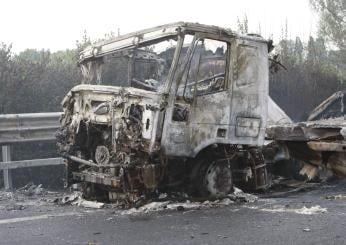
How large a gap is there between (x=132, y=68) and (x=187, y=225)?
290 cm

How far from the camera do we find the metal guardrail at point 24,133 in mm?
9312

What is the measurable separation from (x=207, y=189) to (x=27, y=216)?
7.33 feet

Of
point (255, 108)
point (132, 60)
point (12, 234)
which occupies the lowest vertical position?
point (12, 234)

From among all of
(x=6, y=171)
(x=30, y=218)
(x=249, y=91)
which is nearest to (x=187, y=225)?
(x=30, y=218)

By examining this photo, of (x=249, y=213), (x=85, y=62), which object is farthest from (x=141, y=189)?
(x=85, y=62)

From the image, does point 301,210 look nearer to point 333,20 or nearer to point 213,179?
point 213,179

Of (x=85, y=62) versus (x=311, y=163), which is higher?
(x=85, y=62)

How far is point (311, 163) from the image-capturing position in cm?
929

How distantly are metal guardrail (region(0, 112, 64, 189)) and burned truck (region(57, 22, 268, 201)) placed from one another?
176 cm

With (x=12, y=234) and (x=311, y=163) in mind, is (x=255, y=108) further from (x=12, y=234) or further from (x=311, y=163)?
(x=12, y=234)

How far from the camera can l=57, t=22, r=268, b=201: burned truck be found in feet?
22.2

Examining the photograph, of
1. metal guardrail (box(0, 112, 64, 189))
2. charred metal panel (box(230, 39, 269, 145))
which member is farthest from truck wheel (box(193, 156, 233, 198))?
metal guardrail (box(0, 112, 64, 189))

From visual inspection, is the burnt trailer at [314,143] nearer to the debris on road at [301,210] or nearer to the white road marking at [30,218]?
the debris on road at [301,210]

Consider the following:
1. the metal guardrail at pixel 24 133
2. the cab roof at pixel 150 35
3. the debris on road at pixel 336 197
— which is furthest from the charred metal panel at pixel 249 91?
the metal guardrail at pixel 24 133
